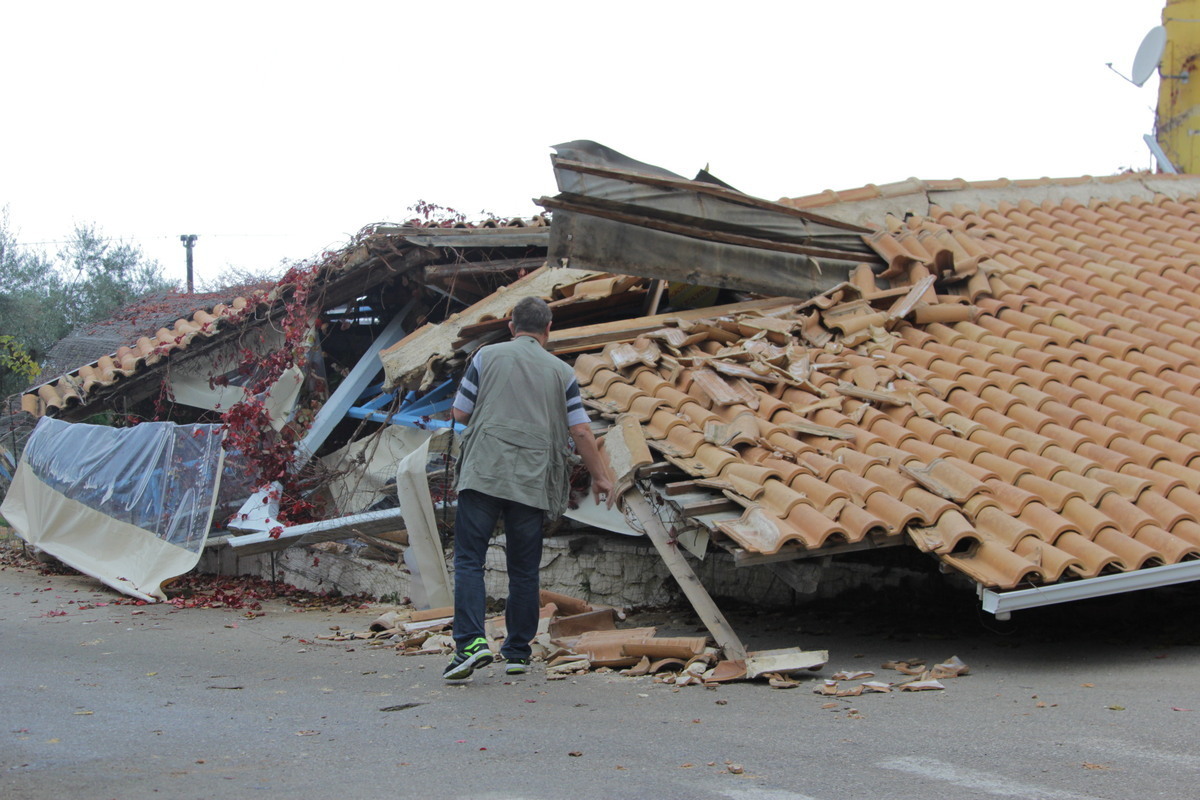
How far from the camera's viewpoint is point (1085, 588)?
501 cm

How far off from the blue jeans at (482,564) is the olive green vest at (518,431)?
0.10m

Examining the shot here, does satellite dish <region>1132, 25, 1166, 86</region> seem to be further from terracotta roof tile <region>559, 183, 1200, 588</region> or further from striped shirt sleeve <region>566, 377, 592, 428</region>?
striped shirt sleeve <region>566, 377, 592, 428</region>

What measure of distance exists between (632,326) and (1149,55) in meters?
9.75

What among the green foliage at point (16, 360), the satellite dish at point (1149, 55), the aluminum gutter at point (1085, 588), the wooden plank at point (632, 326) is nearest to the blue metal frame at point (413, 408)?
the wooden plank at point (632, 326)

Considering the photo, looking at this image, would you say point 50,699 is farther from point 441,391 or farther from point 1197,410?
point 1197,410

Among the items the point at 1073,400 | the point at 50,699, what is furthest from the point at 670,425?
the point at 50,699

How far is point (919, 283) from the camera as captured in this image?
8.15 metres

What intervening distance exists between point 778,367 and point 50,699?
4593mm

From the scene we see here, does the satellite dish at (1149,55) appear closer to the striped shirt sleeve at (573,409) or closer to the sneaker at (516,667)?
the striped shirt sleeve at (573,409)

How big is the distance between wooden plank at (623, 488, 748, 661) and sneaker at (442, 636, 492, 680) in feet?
3.57

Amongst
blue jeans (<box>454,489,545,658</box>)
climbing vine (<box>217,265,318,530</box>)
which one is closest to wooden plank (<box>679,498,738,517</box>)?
blue jeans (<box>454,489,545,658</box>)

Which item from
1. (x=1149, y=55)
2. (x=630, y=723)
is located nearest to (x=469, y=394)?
(x=630, y=723)

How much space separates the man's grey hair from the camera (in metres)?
5.23

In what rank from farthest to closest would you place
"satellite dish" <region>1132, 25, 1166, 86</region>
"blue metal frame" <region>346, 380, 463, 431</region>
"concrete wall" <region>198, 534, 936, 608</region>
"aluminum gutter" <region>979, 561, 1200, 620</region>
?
"satellite dish" <region>1132, 25, 1166, 86</region> → "blue metal frame" <region>346, 380, 463, 431</region> → "concrete wall" <region>198, 534, 936, 608</region> → "aluminum gutter" <region>979, 561, 1200, 620</region>
